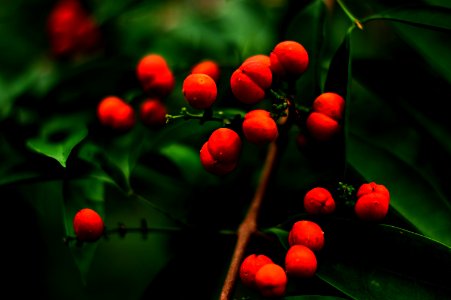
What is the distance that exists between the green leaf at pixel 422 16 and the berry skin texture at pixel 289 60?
0.28 meters

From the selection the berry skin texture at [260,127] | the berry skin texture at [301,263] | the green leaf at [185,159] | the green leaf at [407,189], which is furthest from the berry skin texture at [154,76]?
the berry skin texture at [301,263]

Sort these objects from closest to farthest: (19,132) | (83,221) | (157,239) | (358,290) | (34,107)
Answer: (358,290) → (83,221) → (19,132) → (34,107) → (157,239)

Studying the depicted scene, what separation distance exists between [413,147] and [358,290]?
55 centimetres

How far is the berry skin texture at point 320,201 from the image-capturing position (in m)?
1.08

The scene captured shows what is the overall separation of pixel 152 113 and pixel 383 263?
2.45 feet

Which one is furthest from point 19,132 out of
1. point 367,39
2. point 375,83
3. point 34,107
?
point 367,39

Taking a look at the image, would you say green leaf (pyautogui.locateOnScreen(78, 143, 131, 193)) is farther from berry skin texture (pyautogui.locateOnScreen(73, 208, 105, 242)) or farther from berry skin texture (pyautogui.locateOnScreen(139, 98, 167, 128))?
berry skin texture (pyautogui.locateOnScreen(73, 208, 105, 242))

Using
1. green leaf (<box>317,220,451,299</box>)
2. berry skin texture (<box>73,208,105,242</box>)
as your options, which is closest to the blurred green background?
green leaf (<box>317,220,451,299</box>)

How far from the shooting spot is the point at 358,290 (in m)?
1.07

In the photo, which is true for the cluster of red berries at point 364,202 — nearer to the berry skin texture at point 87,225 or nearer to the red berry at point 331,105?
the red berry at point 331,105

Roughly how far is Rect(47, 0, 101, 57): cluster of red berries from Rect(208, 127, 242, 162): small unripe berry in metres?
1.27

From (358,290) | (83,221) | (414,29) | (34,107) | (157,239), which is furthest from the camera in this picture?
(157,239)

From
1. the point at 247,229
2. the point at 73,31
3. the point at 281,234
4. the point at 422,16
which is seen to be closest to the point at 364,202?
the point at 281,234

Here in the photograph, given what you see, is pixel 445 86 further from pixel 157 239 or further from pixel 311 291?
pixel 157 239
